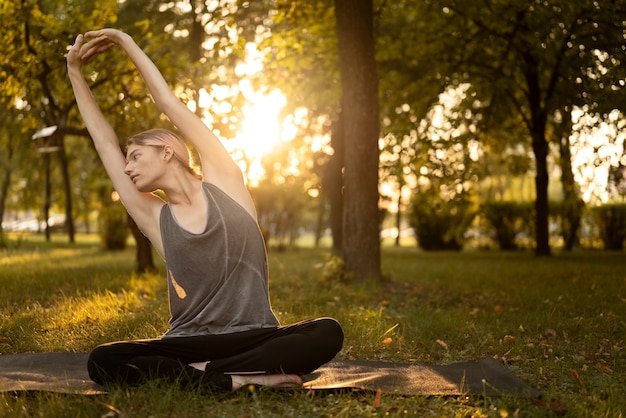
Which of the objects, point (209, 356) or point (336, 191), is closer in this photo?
point (209, 356)

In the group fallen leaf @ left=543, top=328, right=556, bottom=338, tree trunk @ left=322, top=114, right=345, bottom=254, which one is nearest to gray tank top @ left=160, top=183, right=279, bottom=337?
fallen leaf @ left=543, top=328, right=556, bottom=338

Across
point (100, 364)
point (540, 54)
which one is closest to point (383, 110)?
point (540, 54)

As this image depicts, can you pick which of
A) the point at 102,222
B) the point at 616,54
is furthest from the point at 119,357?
the point at 102,222

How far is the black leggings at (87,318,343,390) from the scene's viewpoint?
3.48 metres

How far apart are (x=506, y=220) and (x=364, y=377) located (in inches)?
741

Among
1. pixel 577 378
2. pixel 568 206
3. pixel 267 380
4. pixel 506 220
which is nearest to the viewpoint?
pixel 267 380

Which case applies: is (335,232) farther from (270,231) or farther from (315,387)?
(315,387)

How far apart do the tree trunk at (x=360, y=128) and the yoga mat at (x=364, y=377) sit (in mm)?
4489

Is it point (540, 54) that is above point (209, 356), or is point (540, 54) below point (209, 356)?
above

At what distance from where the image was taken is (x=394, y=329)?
5906 mm

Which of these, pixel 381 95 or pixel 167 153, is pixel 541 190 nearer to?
pixel 381 95

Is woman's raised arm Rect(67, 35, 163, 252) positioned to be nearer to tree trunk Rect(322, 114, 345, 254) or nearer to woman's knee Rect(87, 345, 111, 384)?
woman's knee Rect(87, 345, 111, 384)

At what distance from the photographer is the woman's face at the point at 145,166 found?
356cm

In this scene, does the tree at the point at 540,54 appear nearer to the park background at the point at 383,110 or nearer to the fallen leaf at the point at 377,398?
the park background at the point at 383,110
